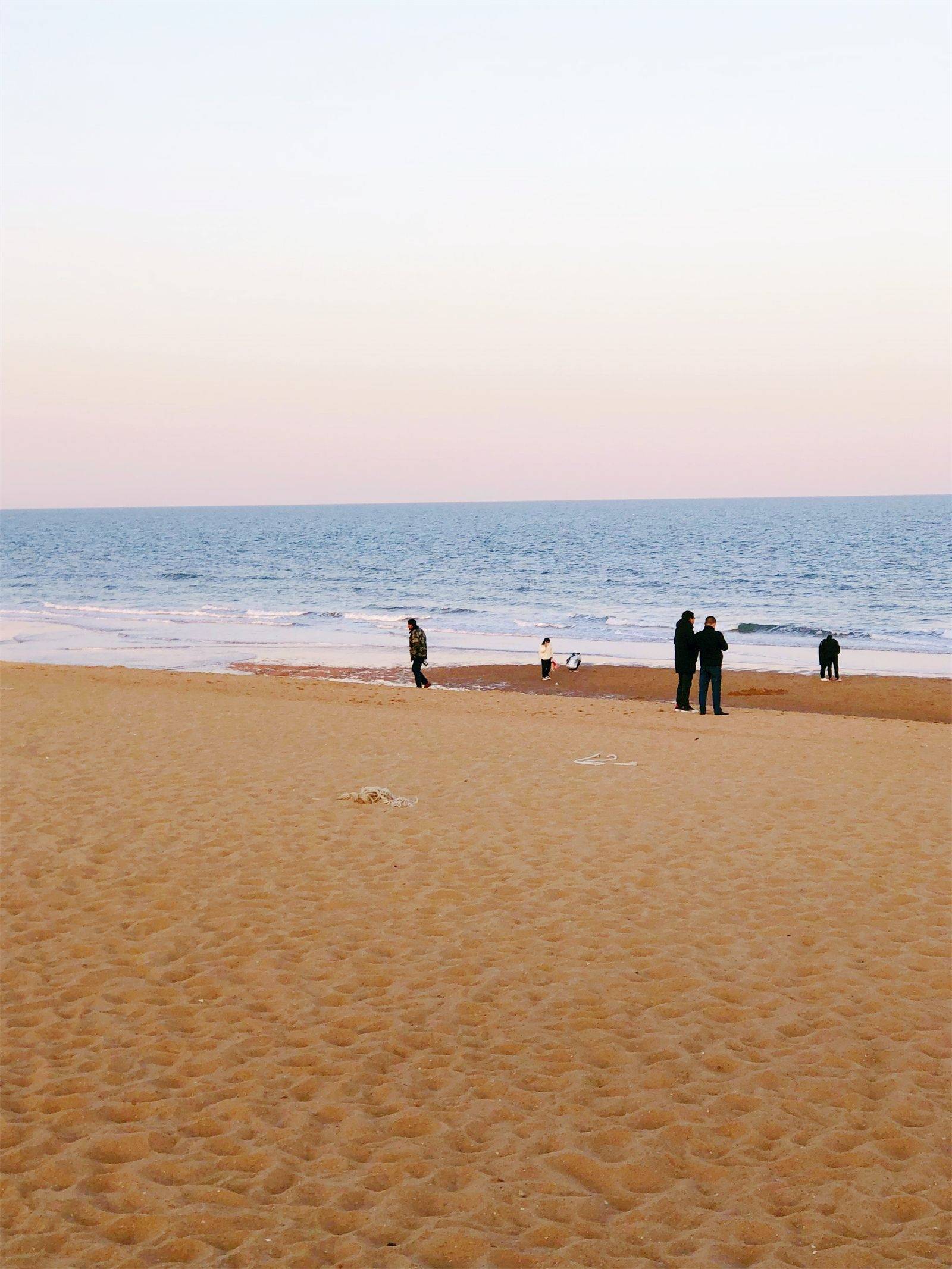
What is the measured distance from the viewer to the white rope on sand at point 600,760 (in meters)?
12.4

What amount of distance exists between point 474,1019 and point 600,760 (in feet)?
23.2

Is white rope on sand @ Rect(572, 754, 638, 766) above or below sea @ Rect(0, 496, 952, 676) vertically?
below

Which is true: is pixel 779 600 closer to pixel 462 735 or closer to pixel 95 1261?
pixel 462 735

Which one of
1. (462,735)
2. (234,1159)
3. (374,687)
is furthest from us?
(374,687)

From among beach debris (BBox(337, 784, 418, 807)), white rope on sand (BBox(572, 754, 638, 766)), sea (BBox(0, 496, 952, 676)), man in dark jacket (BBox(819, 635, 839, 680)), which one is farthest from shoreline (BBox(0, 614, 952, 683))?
beach debris (BBox(337, 784, 418, 807))

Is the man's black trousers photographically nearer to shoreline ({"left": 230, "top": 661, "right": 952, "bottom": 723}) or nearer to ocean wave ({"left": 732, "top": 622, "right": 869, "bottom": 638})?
shoreline ({"left": 230, "top": 661, "right": 952, "bottom": 723})

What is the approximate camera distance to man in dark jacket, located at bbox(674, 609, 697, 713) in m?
17.7

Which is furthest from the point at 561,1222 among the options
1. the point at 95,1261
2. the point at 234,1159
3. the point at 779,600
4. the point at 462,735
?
the point at 779,600

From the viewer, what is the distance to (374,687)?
2162 centimetres

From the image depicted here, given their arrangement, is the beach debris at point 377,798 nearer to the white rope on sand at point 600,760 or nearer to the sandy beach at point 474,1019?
the sandy beach at point 474,1019

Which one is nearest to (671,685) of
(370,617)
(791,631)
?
(791,631)

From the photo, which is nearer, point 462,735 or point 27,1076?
point 27,1076

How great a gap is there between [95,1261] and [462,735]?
10799 mm

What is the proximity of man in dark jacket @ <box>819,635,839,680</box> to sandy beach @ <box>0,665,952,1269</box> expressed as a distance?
12156 millimetres
